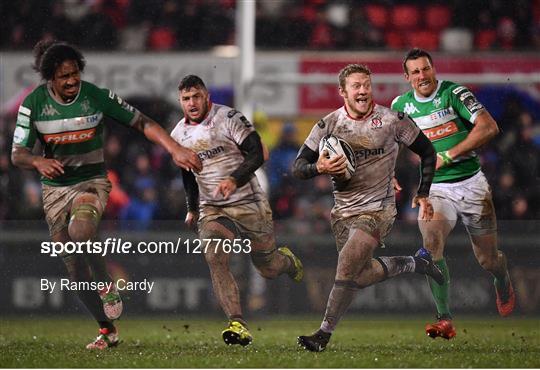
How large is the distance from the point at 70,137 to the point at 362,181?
7.02 ft

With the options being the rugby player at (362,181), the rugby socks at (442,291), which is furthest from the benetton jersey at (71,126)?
the rugby socks at (442,291)

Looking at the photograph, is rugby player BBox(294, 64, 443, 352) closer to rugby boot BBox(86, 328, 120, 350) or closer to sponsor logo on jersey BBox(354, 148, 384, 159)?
sponsor logo on jersey BBox(354, 148, 384, 159)

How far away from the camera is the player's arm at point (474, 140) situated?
8.70 m

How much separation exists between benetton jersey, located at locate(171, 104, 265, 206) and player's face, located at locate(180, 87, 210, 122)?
40 mm

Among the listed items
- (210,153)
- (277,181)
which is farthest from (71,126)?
(277,181)

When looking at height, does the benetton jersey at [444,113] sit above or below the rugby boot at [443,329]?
above

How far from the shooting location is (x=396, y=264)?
8.52 m

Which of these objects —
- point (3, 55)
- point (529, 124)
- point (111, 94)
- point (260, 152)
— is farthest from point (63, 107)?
point (529, 124)

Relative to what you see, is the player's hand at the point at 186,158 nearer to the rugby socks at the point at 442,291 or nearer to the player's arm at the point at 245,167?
the player's arm at the point at 245,167

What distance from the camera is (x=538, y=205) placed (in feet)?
33.2

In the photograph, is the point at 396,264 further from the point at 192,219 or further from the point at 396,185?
the point at 192,219

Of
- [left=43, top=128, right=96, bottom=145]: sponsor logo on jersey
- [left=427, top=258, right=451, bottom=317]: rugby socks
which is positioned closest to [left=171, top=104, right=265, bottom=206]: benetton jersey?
[left=43, top=128, right=96, bottom=145]: sponsor logo on jersey

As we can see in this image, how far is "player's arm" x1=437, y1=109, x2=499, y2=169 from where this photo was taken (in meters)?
8.70

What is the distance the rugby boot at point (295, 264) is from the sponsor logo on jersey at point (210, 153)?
93 centimetres
